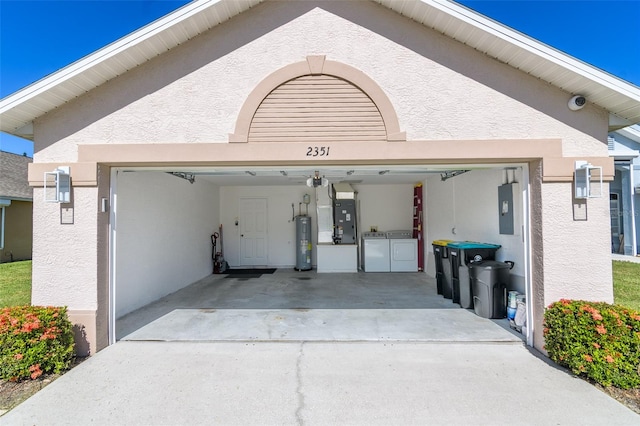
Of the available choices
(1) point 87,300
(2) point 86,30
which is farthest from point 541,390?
(2) point 86,30

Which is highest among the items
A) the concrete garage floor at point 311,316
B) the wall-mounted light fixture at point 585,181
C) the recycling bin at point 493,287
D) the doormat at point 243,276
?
the wall-mounted light fixture at point 585,181

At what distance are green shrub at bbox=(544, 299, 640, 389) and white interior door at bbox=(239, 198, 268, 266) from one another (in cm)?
958

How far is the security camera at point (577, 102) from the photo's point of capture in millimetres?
4145

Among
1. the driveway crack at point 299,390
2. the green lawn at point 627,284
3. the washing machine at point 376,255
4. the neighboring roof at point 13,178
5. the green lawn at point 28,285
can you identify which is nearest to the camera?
the driveway crack at point 299,390

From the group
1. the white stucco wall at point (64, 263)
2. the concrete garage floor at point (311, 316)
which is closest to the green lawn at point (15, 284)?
the concrete garage floor at point (311, 316)

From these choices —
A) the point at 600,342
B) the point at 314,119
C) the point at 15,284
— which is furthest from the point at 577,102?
the point at 15,284

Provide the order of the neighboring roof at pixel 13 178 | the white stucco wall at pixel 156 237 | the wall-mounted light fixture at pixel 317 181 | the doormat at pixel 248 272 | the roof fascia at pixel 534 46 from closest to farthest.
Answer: the roof fascia at pixel 534 46, the white stucco wall at pixel 156 237, the wall-mounted light fixture at pixel 317 181, the doormat at pixel 248 272, the neighboring roof at pixel 13 178

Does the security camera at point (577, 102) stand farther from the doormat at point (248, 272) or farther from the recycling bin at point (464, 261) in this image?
the doormat at point (248, 272)

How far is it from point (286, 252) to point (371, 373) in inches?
331

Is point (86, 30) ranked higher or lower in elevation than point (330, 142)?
higher

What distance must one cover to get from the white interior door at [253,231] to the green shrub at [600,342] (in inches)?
377

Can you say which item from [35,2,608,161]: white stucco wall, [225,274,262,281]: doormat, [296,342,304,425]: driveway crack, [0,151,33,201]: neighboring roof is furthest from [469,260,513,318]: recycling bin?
[0,151,33,201]: neighboring roof

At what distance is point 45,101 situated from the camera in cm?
415

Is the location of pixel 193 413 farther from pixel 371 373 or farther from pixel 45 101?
pixel 45 101
